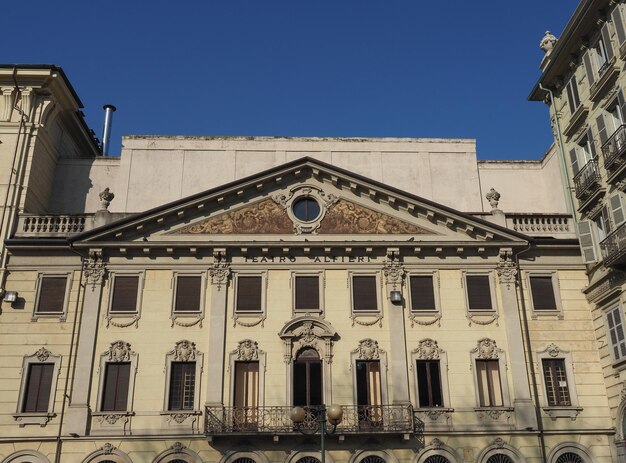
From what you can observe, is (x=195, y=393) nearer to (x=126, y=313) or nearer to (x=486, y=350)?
(x=126, y=313)

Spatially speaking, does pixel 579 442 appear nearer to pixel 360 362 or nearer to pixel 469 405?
pixel 469 405

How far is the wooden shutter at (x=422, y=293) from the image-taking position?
27.1m

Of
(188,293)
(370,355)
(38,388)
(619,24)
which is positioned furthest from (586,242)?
(38,388)

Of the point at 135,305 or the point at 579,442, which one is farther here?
the point at 135,305

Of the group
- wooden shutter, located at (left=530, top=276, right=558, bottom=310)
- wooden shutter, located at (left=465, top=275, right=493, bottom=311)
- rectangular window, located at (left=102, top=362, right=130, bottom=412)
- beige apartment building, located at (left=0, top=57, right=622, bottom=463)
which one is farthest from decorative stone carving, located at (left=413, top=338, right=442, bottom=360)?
rectangular window, located at (left=102, top=362, right=130, bottom=412)

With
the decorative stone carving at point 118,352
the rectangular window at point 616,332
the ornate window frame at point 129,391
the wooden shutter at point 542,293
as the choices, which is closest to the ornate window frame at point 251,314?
the ornate window frame at point 129,391

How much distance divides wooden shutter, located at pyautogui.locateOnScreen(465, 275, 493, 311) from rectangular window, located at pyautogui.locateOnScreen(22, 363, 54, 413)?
1702 cm

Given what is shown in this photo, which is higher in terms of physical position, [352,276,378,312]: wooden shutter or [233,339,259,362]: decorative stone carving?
[352,276,378,312]: wooden shutter

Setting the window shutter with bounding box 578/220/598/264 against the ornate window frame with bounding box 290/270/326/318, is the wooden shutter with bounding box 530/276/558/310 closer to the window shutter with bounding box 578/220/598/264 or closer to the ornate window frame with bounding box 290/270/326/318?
the window shutter with bounding box 578/220/598/264

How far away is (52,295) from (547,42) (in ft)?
81.0

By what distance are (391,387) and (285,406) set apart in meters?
4.19

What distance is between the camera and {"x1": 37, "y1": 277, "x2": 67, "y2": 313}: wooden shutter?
26.6m

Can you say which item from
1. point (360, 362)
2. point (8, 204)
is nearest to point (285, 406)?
point (360, 362)

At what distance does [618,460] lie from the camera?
80.6ft
